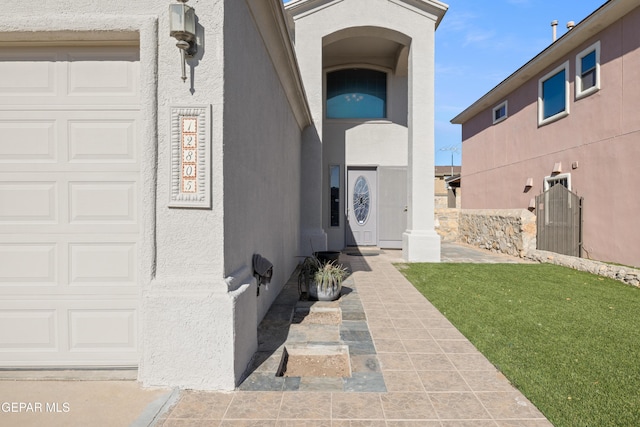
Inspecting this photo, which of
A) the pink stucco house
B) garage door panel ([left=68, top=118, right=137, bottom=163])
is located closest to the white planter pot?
garage door panel ([left=68, top=118, right=137, bottom=163])

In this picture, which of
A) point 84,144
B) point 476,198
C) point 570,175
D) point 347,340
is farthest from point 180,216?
point 476,198

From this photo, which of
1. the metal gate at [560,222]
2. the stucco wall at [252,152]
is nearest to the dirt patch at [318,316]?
the stucco wall at [252,152]

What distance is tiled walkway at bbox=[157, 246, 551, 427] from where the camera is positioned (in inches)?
89.7

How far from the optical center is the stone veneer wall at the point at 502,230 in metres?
9.55

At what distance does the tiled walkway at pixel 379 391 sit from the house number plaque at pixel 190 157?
1488mm

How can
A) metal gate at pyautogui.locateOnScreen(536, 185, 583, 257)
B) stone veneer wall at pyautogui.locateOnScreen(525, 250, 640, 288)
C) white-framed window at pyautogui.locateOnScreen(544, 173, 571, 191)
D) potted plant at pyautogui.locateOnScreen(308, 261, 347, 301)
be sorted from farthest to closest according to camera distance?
white-framed window at pyautogui.locateOnScreen(544, 173, 571, 191) → metal gate at pyautogui.locateOnScreen(536, 185, 583, 257) → stone veneer wall at pyautogui.locateOnScreen(525, 250, 640, 288) → potted plant at pyautogui.locateOnScreen(308, 261, 347, 301)

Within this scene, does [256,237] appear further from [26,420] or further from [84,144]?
[26,420]

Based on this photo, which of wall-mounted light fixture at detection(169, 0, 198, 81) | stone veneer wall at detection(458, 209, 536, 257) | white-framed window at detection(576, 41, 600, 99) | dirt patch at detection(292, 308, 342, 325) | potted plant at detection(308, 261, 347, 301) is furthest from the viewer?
stone veneer wall at detection(458, 209, 536, 257)

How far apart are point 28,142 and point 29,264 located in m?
1.04

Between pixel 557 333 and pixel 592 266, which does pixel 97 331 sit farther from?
pixel 592 266

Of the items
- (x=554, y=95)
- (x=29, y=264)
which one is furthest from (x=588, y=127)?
(x=29, y=264)

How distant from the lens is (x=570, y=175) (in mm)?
9359

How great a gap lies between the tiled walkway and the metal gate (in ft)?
23.1

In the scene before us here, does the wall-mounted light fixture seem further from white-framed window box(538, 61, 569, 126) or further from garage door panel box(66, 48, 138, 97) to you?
white-framed window box(538, 61, 569, 126)
